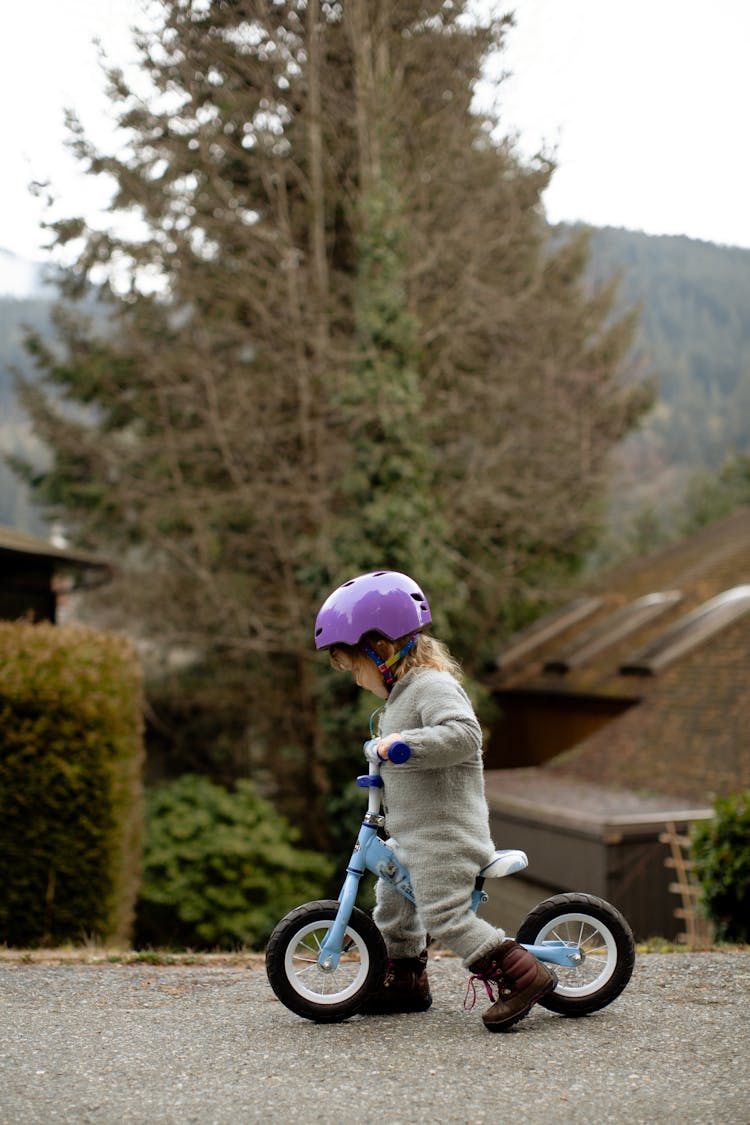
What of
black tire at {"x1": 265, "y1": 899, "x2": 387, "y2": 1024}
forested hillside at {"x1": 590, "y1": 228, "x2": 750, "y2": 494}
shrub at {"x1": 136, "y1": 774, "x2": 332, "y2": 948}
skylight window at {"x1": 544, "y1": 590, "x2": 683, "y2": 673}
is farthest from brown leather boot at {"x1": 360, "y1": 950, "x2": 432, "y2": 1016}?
forested hillside at {"x1": 590, "y1": 228, "x2": 750, "y2": 494}

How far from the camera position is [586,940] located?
4.09 m

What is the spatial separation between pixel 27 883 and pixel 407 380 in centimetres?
998

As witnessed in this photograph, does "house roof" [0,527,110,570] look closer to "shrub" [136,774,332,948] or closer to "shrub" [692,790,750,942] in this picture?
"shrub" [136,774,332,948]

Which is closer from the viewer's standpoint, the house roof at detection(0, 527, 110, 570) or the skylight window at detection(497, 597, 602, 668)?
the house roof at detection(0, 527, 110, 570)

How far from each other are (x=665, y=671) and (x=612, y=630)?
3.82 m

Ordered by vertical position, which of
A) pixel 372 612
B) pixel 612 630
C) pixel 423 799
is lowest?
pixel 423 799

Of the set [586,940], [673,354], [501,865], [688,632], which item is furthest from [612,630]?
[673,354]

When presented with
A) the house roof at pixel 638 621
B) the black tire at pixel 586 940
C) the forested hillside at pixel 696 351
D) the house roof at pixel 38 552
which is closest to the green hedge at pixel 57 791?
the black tire at pixel 586 940

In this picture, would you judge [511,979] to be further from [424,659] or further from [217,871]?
[217,871]

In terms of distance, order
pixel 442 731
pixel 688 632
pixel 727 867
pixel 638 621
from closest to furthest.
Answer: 1. pixel 442 731
2. pixel 727 867
3. pixel 688 632
4. pixel 638 621

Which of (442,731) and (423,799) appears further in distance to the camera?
(423,799)

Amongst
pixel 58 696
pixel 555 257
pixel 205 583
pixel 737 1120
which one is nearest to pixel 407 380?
pixel 205 583

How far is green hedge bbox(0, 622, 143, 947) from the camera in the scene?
7188 mm

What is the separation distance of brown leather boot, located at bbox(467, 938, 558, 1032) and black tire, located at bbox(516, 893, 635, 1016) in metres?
0.21
